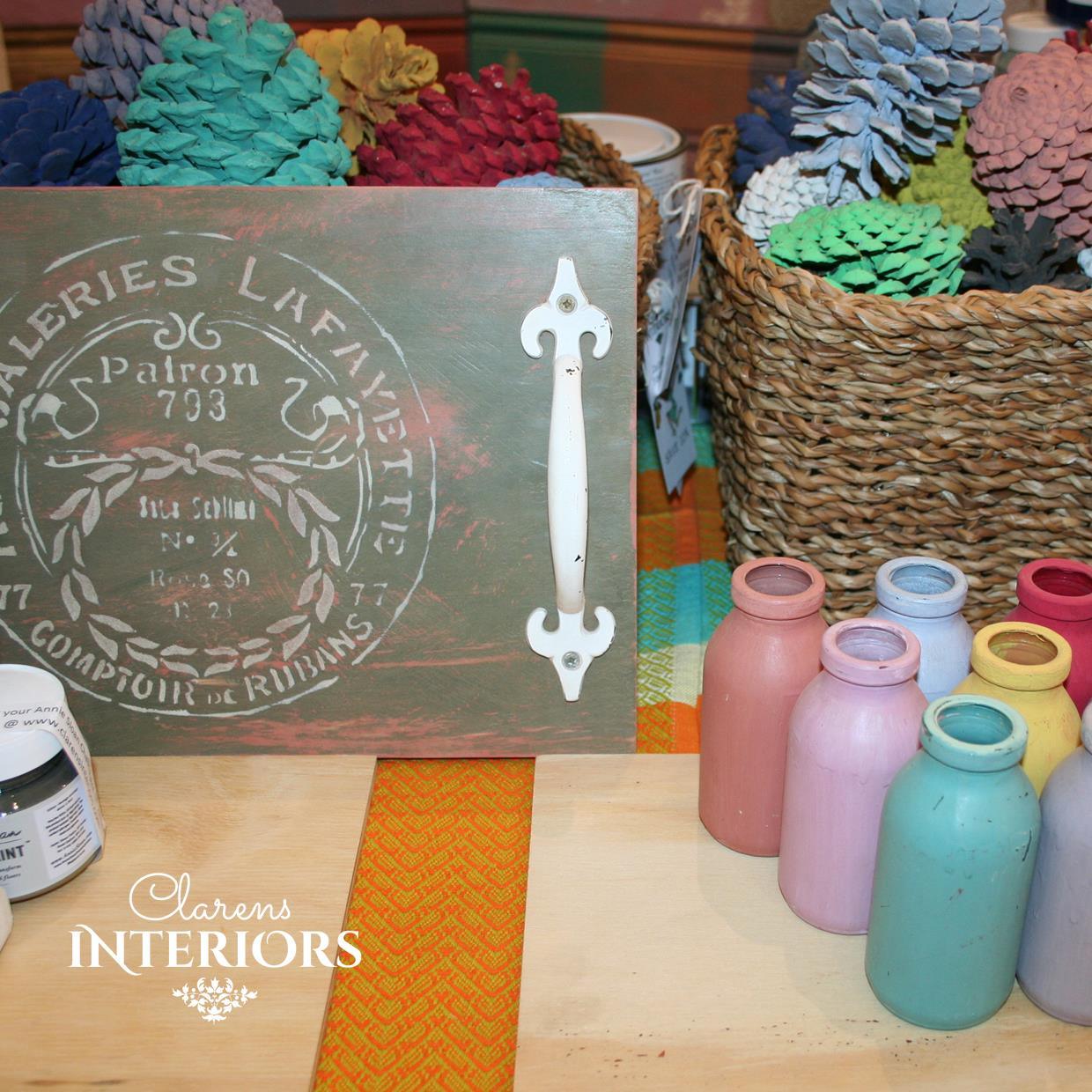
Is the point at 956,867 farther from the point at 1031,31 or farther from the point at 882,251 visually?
the point at 1031,31

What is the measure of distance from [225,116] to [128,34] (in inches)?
5.2

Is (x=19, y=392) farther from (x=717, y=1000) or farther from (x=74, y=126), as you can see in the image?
(x=717, y=1000)

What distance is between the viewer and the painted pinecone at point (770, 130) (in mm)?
977

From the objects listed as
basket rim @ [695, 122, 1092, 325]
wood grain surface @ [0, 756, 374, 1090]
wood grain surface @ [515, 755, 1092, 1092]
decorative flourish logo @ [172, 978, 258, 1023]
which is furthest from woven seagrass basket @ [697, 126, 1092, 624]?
decorative flourish logo @ [172, 978, 258, 1023]

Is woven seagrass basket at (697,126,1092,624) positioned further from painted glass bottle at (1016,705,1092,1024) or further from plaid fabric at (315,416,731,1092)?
painted glass bottle at (1016,705,1092,1024)

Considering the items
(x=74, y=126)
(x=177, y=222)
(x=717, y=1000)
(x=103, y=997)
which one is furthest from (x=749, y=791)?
(x=74, y=126)

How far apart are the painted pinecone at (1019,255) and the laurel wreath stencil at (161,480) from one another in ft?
1.57

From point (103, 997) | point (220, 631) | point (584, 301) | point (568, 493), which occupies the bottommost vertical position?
point (103, 997)

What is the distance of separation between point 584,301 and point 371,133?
1.06ft

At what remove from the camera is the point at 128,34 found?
883 millimetres

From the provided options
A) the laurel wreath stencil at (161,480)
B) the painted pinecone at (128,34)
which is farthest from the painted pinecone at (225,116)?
the laurel wreath stencil at (161,480)

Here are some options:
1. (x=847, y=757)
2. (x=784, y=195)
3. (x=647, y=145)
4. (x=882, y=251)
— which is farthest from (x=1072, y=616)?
(x=647, y=145)

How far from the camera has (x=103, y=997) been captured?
712 mm

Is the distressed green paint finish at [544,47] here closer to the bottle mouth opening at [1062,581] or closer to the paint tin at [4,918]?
the bottle mouth opening at [1062,581]
